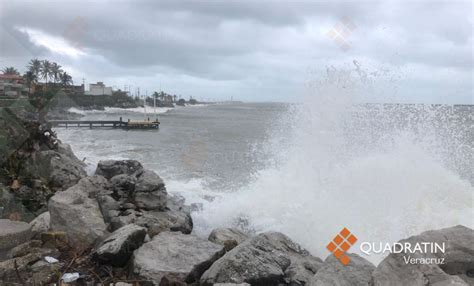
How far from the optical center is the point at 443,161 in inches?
433

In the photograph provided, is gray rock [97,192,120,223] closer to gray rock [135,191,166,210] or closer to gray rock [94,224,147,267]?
gray rock [135,191,166,210]

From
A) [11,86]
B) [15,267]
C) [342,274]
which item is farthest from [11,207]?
[11,86]

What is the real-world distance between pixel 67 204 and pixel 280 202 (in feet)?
20.7

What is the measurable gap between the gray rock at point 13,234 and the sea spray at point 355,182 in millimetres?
4614

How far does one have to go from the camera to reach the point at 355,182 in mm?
10117

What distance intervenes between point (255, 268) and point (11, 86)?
13624mm

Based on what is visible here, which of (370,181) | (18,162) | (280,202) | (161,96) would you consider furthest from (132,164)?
(161,96)

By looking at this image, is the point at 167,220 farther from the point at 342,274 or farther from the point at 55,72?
the point at 55,72

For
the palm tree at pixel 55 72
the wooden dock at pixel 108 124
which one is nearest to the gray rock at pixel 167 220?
the palm tree at pixel 55 72

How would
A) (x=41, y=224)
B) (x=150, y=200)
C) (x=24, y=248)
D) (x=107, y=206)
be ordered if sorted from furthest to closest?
(x=150, y=200), (x=107, y=206), (x=41, y=224), (x=24, y=248)

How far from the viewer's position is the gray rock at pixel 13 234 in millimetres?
5443

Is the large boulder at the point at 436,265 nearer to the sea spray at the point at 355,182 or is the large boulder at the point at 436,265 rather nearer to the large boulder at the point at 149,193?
the sea spray at the point at 355,182

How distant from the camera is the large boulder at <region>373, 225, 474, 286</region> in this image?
3.78m

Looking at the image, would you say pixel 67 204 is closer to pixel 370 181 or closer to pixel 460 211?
pixel 370 181
